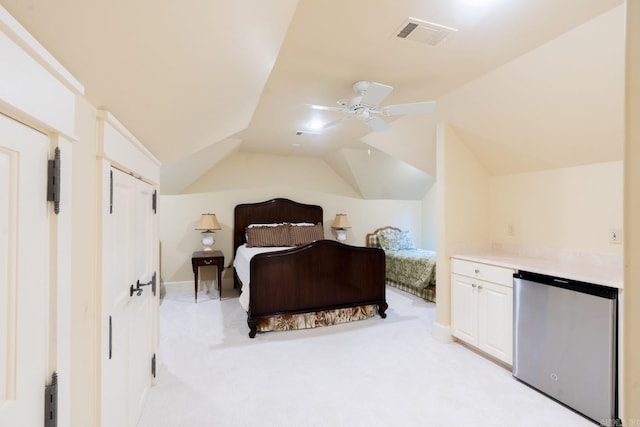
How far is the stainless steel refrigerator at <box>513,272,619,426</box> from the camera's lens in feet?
6.01

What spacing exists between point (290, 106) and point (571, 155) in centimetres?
252

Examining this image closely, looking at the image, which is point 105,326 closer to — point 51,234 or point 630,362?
point 51,234

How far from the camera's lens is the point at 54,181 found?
32.6 inches

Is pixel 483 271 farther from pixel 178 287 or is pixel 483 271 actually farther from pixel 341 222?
pixel 178 287

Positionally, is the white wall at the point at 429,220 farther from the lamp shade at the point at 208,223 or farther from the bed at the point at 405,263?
the lamp shade at the point at 208,223

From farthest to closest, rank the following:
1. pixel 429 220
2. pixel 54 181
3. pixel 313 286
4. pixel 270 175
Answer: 1. pixel 429 220
2. pixel 270 175
3. pixel 313 286
4. pixel 54 181

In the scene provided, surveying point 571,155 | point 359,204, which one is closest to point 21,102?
point 571,155

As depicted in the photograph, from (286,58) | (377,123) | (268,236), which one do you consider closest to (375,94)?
(377,123)

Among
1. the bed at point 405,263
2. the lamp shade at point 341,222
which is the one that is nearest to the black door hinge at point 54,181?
the bed at point 405,263

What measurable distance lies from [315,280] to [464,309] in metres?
1.54

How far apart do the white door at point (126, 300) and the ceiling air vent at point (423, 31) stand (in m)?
1.73

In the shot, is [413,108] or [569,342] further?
[413,108]

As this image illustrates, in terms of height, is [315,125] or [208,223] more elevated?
[315,125]

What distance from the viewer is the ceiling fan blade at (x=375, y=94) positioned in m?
2.18
